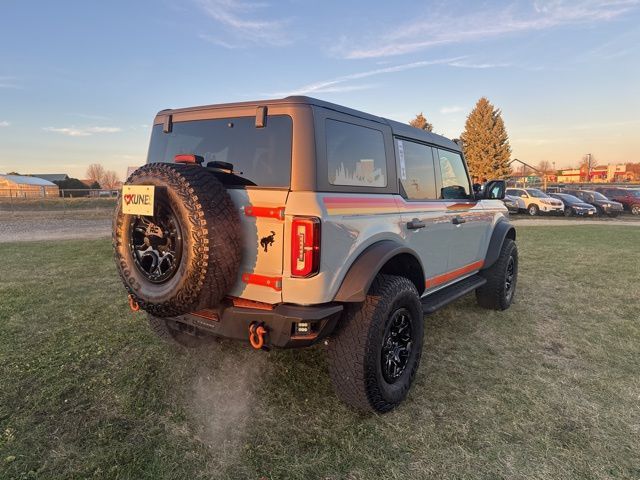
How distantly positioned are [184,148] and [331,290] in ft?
5.41

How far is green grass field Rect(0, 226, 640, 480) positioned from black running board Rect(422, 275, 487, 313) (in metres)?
0.50

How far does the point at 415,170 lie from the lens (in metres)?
3.58

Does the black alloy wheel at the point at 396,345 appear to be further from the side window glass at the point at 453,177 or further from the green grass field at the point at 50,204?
the green grass field at the point at 50,204

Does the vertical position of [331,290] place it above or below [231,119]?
below

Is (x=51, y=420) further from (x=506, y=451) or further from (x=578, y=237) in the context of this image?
(x=578, y=237)

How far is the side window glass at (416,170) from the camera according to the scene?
3377mm

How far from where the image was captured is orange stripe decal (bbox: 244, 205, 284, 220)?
2.37m

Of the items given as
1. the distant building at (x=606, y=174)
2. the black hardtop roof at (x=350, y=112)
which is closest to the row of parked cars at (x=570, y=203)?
the black hardtop roof at (x=350, y=112)

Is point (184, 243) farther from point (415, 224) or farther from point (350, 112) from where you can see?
point (415, 224)

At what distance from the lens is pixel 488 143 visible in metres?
42.9

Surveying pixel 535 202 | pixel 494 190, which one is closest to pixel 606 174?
pixel 535 202

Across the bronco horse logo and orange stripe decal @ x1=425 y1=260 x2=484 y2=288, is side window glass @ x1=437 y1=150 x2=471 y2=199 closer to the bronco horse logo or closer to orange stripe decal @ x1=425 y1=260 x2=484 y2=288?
orange stripe decal @ x1=425 y1=260 x2=484 y2=288

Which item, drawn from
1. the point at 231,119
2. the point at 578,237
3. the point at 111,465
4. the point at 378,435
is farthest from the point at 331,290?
the point at 578,237

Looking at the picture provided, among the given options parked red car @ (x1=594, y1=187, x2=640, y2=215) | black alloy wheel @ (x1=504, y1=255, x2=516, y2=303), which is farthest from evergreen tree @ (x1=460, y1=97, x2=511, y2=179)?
black alloy wheel @ (x1=504, y1=255, x2=516, y2=303)
